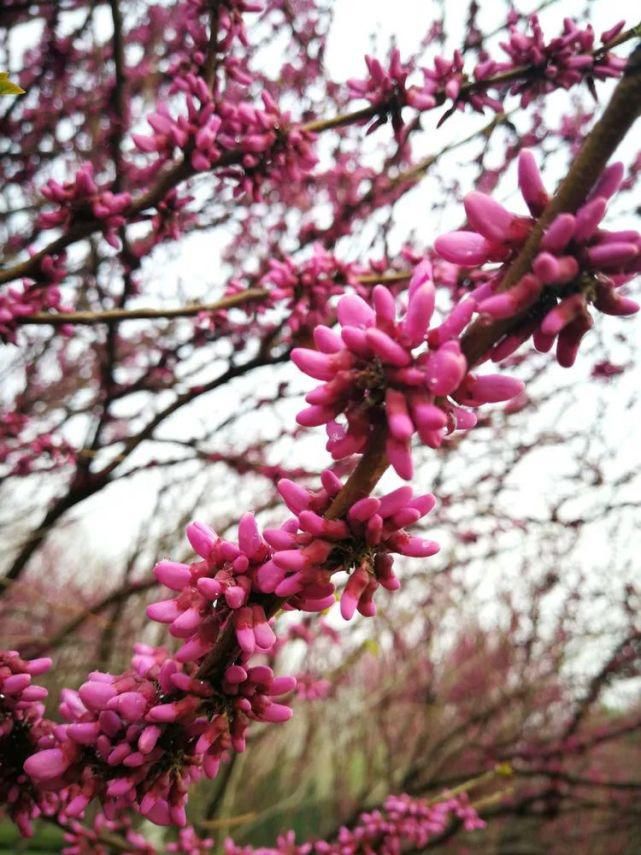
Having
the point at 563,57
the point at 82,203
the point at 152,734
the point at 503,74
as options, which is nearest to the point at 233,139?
the point at 82,203

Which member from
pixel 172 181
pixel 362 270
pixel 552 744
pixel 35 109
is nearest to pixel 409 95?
pixel 362 270

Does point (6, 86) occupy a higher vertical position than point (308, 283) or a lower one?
lower

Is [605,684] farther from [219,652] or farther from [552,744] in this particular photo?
[219,652]

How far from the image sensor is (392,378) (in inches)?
35.2

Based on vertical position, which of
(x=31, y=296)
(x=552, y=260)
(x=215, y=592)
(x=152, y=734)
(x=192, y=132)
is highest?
(x=192, y=132)

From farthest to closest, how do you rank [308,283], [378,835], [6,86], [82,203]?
[378,835] → [308,283] → [82,203] → [6,86]

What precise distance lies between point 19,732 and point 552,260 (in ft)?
4.72

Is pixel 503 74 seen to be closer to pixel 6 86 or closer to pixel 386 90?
pixel 386 90

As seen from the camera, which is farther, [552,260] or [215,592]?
[215,592]

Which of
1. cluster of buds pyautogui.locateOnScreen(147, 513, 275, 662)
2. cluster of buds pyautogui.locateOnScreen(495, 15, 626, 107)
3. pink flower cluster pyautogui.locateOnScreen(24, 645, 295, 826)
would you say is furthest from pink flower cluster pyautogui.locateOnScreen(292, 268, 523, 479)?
cluster of buds pyautogui.locateOnScreen(495, 15, 626, 107)

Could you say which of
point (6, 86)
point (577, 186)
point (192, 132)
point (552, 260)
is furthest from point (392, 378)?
point (192, 132)

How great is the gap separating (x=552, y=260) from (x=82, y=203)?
167cm

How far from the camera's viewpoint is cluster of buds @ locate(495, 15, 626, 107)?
2.02 metres

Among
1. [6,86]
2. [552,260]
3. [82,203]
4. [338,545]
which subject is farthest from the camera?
[82,203]
